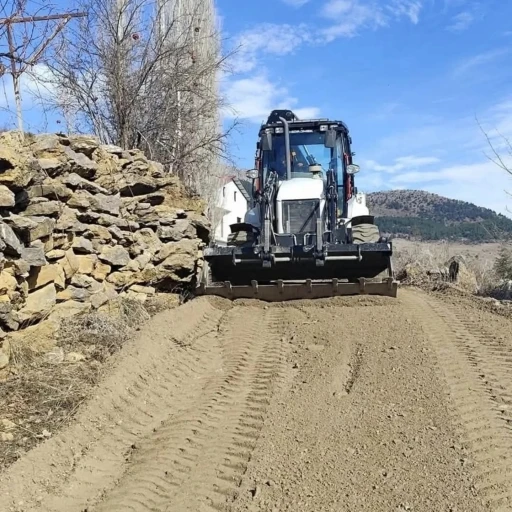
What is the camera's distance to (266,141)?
36.8 ft

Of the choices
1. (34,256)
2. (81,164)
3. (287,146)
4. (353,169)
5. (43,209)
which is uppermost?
(287,146)

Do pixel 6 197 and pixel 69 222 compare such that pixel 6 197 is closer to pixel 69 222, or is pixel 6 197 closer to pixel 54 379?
pixel 69 222

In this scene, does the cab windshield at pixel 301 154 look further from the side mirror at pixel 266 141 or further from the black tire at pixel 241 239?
the black tire at pixel 241 239

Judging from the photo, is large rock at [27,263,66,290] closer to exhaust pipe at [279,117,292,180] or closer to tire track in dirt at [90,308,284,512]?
tire track in dirt at [90,308,284,512]

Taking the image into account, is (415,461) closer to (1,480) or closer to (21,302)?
(1,480)

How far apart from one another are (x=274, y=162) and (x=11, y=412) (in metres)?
7.48

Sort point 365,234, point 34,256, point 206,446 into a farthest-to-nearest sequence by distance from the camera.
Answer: point 365,234 < point 34,256 < point 206,446

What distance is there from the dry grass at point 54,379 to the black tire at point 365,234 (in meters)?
4.26

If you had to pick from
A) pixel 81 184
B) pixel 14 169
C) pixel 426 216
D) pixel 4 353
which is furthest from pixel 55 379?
pixel 426 216

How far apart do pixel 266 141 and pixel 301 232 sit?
6.14 feet

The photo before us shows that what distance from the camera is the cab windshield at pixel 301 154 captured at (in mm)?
11500

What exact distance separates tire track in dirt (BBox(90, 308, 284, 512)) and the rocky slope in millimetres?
2025

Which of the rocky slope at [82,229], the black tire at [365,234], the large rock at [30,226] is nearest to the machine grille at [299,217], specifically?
the black tire at [365,234]

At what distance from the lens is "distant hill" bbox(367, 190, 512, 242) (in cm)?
5831
